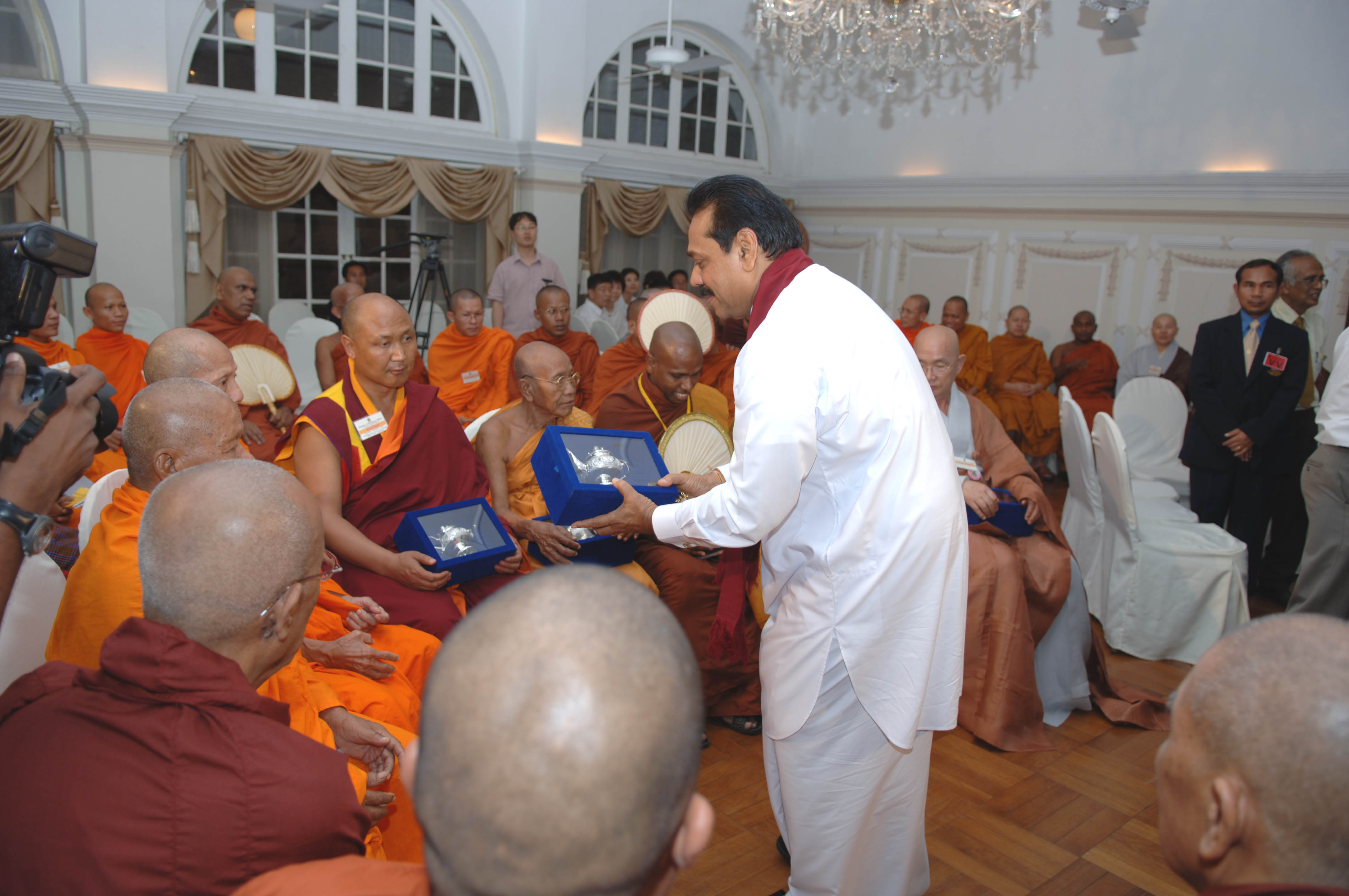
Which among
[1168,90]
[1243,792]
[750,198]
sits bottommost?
[1243,792]

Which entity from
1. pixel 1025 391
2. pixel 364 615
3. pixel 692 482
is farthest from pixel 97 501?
pixel 1025 391

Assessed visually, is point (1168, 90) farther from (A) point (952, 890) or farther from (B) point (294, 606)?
(B) point (294, 606)

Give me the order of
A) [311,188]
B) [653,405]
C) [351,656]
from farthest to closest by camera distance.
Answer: [311,188]
[653,405]
[351,656]

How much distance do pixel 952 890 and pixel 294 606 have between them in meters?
1.98

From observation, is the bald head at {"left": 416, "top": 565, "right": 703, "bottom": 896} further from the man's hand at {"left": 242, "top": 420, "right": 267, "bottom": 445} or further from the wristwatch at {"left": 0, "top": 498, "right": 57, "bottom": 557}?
the man's hand at {"left": 242, "top": 420, "right": 267, "bottom": 445}

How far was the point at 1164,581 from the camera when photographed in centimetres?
390

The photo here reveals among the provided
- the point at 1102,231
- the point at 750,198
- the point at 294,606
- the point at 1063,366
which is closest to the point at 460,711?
the point at 294,606

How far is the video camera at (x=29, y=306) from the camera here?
126 cm

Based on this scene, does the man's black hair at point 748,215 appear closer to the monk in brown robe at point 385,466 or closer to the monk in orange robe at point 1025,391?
the monk in brown robe at point 385,466

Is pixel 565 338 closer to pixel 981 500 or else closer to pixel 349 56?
pixel 981 500

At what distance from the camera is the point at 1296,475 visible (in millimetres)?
4906

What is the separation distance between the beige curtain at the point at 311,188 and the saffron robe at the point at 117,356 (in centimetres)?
254

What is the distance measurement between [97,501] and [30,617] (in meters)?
0.51

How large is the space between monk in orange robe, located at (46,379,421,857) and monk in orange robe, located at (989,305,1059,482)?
7066 millimetres
